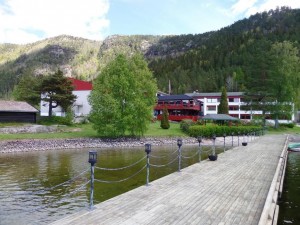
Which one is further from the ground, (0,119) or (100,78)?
(100,78)

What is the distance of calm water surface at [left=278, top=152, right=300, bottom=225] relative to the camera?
1095 centimetres

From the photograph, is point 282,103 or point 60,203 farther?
point 282,103

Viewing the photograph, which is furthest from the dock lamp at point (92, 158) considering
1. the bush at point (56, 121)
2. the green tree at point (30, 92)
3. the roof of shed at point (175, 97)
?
the roof of shed at point (175, 97)

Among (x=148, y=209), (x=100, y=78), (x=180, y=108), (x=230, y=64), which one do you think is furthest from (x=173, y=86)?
(x=148, y=209)

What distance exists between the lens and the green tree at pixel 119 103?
4012 cm

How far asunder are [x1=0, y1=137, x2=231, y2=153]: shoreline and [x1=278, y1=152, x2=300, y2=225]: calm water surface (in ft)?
70.0

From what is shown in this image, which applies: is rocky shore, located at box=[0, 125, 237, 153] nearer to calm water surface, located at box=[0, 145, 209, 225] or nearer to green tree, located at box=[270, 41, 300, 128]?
calm water surface, located at box=[0, 145, 209, 225]

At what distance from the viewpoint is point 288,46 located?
64.0 m

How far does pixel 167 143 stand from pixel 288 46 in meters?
40.2

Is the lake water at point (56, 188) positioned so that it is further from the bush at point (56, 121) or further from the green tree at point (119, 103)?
the bush at point (56, 121)

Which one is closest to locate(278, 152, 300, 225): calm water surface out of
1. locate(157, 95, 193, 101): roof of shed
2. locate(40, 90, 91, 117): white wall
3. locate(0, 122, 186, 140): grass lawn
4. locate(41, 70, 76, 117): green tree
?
locate(0, 122, 186, 140): grass lawn

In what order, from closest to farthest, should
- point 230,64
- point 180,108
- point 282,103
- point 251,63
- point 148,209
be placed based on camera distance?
point 148,209 → point 282,103 → point 251,63 → point 180,108 → point 230,64

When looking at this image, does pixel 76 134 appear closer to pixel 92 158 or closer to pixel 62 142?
→ pixel 62 142

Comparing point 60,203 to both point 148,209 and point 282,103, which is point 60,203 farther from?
point 282,103
